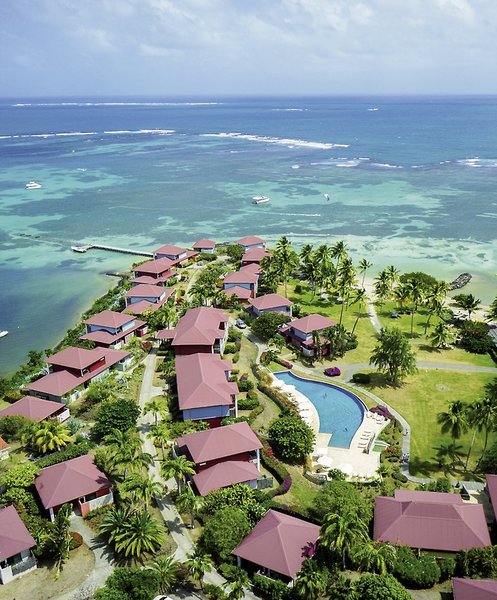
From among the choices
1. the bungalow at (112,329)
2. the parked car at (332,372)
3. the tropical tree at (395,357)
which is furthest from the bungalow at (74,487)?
the tropical tree at (395,357)

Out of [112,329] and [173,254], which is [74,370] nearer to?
[112,329]

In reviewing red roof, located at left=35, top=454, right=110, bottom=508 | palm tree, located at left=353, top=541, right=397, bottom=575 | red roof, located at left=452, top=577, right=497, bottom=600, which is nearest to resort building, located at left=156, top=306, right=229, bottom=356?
red roof, located at left=35, top=454, right=110, bottom=508

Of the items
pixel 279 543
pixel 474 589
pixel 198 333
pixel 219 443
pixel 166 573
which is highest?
pixel 198 333

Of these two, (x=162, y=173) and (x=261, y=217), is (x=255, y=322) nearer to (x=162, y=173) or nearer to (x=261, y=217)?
(x=261, y=217)

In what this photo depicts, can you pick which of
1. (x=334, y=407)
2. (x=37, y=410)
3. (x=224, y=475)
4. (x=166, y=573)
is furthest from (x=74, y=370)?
(x=166, y=573)

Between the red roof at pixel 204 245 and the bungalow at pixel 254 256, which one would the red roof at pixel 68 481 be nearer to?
the bungalow at pixel 254 256

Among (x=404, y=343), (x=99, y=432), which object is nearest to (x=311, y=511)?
(x=99, y=432)
